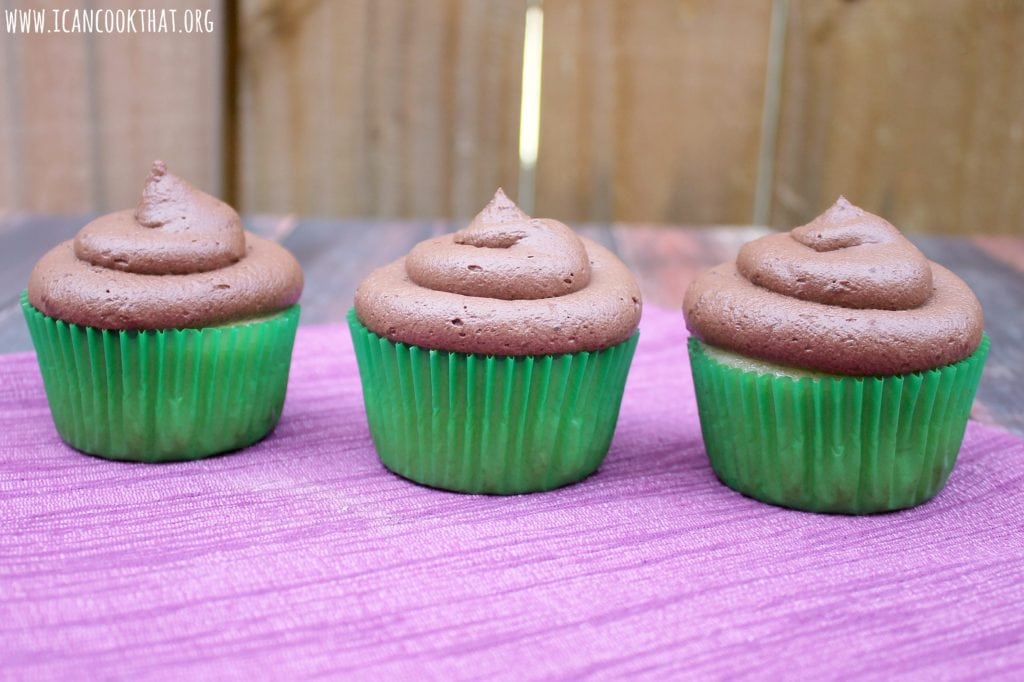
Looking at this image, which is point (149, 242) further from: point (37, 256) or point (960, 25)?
point (960, 25)

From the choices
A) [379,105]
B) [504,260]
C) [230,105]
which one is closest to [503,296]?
[504,260]

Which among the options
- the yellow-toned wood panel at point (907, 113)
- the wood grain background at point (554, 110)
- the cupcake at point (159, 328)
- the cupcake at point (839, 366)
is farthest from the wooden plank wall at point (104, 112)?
the cupcake at point (839, 366)

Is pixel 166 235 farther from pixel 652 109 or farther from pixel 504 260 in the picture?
pixel 652 109

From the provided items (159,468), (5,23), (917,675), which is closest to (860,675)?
(917,675)

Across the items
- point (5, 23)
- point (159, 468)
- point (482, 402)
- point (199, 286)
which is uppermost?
point (5, 23)

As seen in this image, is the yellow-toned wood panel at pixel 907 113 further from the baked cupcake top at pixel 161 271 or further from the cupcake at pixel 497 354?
the baked cupcake top at pixel 161 271

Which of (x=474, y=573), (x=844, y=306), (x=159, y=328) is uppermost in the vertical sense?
(x=844, y=306)

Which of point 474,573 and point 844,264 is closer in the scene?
point 474,573
